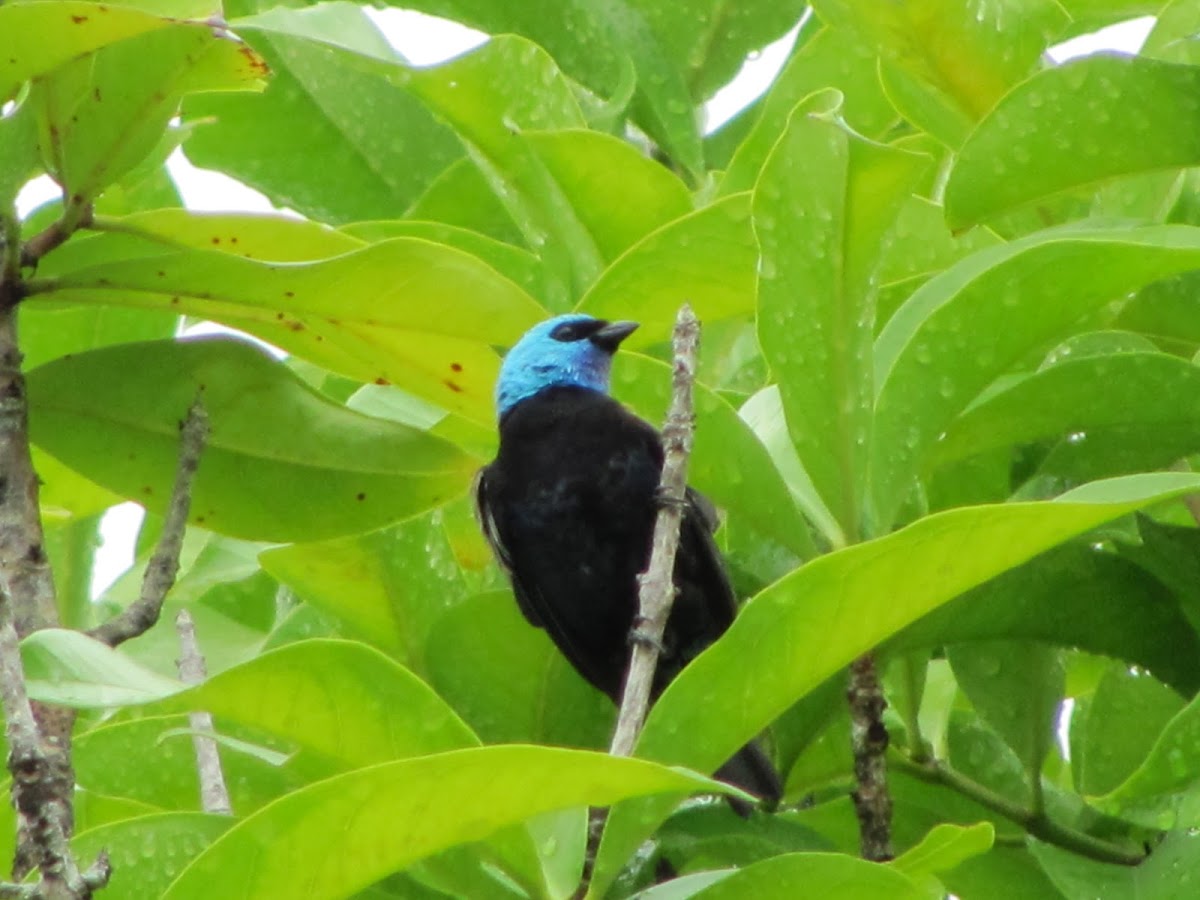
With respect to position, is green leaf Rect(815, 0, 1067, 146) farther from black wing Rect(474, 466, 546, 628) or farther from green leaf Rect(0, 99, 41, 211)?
black wing Rect(474, 466, 546, 628)

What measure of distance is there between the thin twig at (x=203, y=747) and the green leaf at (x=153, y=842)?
1.3 inches

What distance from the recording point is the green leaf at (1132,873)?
1.90 meters

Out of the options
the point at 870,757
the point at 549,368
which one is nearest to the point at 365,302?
the point at 870,757

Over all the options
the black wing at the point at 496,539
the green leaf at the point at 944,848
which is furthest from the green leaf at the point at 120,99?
the black wing at the point at 496,539

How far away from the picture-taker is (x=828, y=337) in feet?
6.62

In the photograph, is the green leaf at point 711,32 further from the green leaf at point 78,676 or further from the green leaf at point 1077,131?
the green leaf at point 78,676

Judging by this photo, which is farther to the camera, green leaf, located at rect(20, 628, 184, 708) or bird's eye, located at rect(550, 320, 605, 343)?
bird's eye, located at rect(550, 320, 605, 343)

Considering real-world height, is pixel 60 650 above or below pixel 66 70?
below

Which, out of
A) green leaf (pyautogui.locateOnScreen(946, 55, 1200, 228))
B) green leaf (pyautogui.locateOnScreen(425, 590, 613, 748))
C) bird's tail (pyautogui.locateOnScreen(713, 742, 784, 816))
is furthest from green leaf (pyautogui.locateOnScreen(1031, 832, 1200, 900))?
green leaf (pyautogui.locateOnScreen(946, 55, 1200, 228))

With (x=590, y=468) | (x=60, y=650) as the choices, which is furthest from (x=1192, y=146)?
(x=590, y=468)

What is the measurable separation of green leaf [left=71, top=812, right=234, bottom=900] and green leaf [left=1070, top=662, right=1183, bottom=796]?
102 cm

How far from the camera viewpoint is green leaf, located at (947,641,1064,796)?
2.17m

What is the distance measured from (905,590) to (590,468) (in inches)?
92.9

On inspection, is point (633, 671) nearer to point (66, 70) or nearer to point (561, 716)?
point (561, 716)
